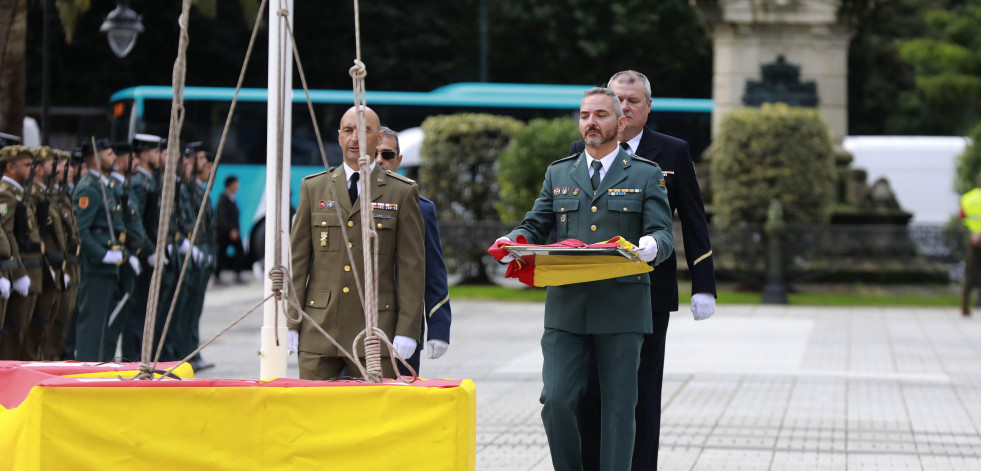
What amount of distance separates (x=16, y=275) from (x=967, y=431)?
6.38 metres

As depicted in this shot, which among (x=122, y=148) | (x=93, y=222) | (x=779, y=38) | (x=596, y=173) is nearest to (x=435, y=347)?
(x=596, y=173)

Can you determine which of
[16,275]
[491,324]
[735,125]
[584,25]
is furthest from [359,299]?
[584,25]

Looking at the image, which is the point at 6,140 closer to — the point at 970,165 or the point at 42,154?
the point at 42,154

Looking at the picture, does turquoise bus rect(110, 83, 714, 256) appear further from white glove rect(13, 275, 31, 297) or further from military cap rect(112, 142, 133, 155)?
white glove rect(13, 275, 31, 297)

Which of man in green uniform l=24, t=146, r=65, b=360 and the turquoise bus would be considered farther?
the turquoise bus

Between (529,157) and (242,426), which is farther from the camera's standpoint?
(529,157)

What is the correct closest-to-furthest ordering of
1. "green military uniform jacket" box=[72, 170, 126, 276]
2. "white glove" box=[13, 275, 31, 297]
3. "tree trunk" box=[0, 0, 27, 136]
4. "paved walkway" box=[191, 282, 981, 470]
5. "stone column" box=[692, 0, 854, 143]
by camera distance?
"paved walkway" box=[191, 282, 981, 470], "white glove" box=[13, 275, 31, 297], "green military uniform jacket" box=[72, 170, 126, 276], "tree trunk" box=[0, 0, 27, 136], "stone column" box=[692, 0, 854, 143]

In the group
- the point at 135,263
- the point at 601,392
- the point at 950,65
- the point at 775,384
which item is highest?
the point at 950,65

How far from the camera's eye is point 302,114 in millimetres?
29203

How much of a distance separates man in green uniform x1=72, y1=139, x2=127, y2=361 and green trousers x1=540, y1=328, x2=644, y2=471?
586cm

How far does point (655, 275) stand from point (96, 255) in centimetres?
576

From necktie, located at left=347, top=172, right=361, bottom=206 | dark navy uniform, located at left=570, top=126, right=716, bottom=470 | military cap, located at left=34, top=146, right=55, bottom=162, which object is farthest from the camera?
military cap, located at left=34, top=146, right=55, bottom=162

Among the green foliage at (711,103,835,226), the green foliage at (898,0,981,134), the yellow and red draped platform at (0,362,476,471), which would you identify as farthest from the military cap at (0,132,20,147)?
the green foliage at (898,0,981,134)

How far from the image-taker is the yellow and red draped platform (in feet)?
13.4
